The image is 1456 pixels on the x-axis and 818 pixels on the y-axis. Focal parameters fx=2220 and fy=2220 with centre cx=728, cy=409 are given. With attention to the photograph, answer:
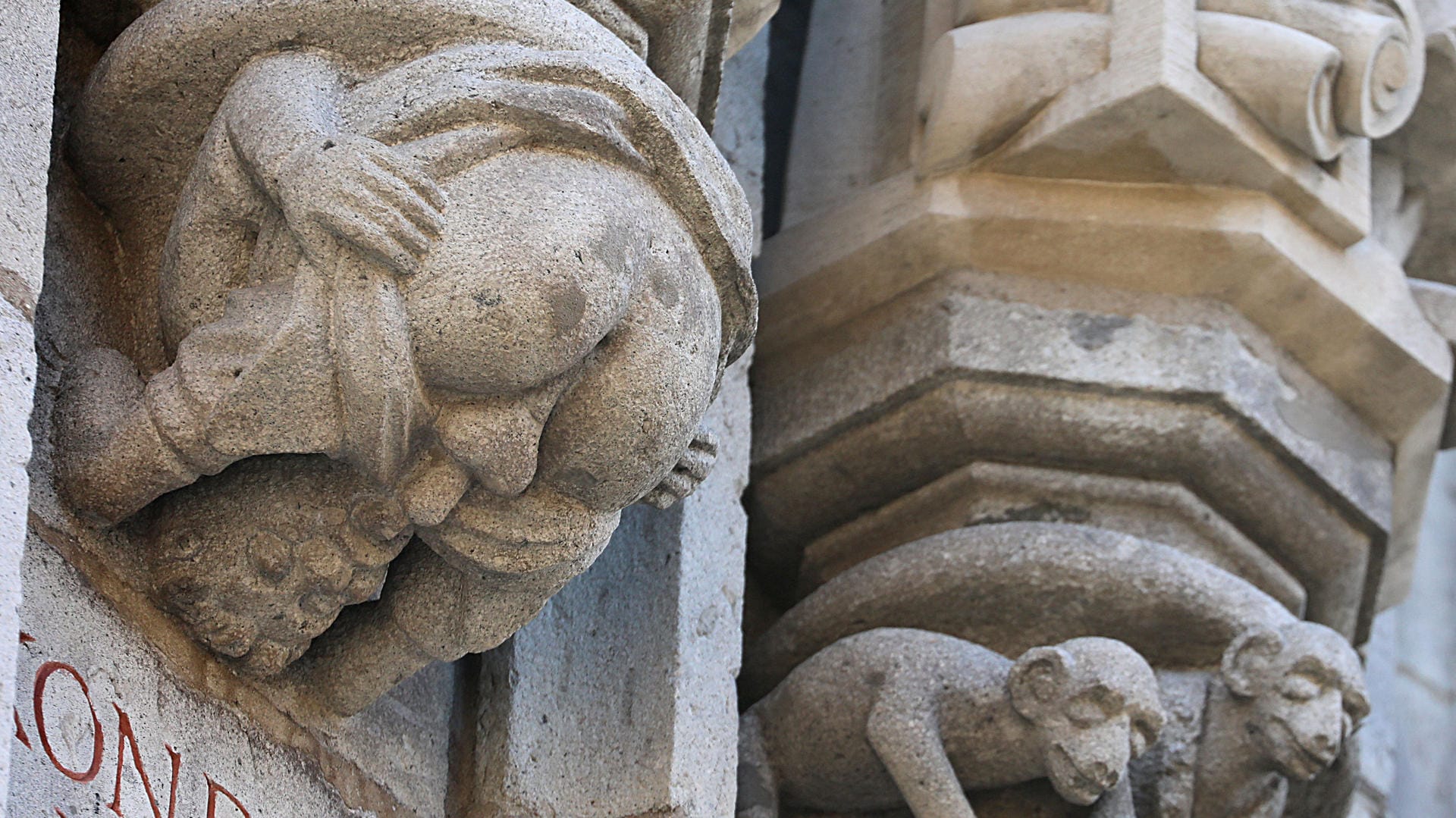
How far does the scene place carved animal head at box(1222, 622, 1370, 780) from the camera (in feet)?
8.59

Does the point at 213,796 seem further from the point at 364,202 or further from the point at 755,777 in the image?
the point at 755,777

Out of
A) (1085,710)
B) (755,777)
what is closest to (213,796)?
(755,777)

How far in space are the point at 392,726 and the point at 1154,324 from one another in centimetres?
118

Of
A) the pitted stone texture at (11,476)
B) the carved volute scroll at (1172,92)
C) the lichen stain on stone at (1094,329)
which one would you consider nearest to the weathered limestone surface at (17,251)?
the pitted stone texture at (11,476)

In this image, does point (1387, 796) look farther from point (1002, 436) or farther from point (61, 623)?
point (61, 623)

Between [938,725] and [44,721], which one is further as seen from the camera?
[938,725]

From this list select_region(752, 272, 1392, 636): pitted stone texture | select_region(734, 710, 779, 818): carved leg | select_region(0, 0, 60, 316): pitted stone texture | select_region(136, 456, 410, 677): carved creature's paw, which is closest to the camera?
select_region(0, 0, 60, 316): pitted stone texture

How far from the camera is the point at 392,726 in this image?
7.20ft

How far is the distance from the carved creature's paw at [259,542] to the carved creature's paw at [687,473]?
0.26 m

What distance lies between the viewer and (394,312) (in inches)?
66.2

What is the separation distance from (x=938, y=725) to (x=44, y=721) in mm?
1158

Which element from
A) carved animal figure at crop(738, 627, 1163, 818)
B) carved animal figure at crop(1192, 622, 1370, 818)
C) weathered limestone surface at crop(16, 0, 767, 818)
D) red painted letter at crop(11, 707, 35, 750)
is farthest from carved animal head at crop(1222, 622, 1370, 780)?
red painted letter at crop(11, 707, 35, 750)

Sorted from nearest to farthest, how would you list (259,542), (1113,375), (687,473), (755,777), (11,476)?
1. (11,476)
2. (259,542)
3. (687,473)
4. (755,777)
5. (1113,375)

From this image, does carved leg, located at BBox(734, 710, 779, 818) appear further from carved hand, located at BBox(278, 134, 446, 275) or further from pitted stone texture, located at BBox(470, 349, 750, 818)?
carved hand, located at BBox(278, 134, 446, 275)
